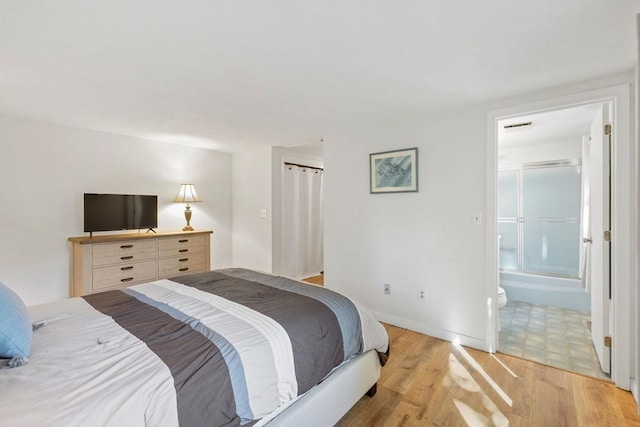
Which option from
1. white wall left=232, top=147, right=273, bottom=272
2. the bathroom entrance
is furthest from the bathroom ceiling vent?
white wall left=232, top=147, right=273, bottom=272

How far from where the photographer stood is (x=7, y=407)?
87 centimetres

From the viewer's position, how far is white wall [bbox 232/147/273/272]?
4512 millimetres

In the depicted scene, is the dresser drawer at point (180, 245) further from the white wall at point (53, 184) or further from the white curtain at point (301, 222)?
the white curtain at point (301, 222)

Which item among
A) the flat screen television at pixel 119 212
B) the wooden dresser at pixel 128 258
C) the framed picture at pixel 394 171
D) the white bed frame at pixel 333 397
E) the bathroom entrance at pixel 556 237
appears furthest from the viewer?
the flat screen television at pixel 119 212

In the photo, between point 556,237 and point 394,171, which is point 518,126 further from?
point 556,237

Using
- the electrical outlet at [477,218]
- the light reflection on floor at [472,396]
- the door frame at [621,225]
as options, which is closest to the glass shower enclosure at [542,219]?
the door frame at [621,225]

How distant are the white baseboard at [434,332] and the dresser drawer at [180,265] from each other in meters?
2.50

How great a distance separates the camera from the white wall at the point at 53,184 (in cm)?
304

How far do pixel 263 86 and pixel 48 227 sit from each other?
3.01 meters

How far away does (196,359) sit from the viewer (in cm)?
116

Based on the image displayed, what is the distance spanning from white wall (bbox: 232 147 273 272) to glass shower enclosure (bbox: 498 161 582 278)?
378 cm

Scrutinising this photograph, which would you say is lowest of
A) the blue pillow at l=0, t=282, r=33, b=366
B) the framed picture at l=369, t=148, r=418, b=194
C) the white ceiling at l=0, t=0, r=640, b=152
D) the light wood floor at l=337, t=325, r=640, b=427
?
the light wood floor at l=337, t=325, r=640, b=427

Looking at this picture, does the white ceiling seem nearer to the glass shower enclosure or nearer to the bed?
the bed

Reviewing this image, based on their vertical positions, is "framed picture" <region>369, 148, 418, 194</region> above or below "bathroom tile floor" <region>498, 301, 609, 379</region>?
above
